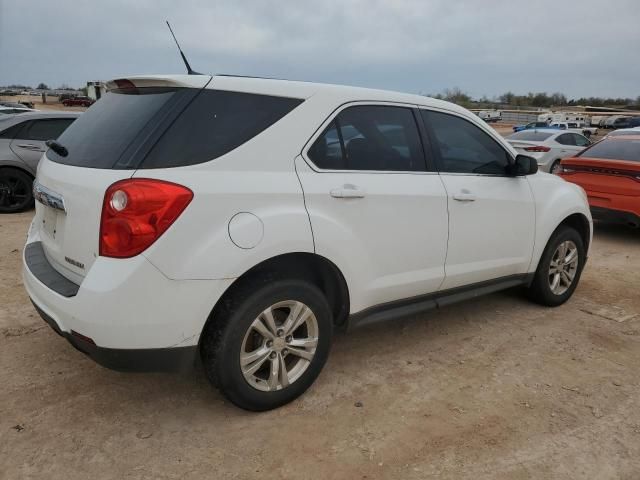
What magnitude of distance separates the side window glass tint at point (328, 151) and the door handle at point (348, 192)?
0.42ft

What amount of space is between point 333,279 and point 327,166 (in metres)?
0.65

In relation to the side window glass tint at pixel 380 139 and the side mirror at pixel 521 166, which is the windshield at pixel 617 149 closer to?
the side mirror at pixel 521 166

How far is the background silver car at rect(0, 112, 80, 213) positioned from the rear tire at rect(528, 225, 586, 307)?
672 centimetres

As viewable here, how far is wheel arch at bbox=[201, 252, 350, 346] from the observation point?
8.70 ft

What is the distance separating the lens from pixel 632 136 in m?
7.98

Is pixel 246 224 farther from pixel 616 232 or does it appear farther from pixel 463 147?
pixel 616 232

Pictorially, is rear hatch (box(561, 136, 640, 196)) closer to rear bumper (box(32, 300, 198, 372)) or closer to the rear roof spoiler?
the rear roof spoiler

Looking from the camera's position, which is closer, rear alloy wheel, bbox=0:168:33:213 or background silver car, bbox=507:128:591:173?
rear alloy wheel, bbox=0:168:33:213

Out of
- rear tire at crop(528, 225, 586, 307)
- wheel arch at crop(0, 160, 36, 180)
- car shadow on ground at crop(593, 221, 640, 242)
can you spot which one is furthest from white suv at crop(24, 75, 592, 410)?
wheel arch at crop(0, 160, 36, 180)

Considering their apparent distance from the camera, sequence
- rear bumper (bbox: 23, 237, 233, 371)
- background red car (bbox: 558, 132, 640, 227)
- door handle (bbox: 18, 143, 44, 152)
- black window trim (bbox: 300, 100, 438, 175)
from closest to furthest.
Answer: rear bumper (bbox: 23, 237, 233, 371) < black window trim (bbox: 300, 100, 438, 175) < background red car (bbox: 558, 132, 640, 227) < door handle (bbox: 18, 143, 44, 152)

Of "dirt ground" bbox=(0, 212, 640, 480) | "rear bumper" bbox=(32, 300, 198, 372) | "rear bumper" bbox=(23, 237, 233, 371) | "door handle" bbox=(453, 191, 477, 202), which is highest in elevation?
"door handle" bbox=(453, 191, 477, 202)

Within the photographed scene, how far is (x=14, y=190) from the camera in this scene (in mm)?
7922

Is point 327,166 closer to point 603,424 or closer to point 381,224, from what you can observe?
point 381,224

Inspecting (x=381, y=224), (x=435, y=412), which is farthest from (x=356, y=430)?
(x=381, y=224)
